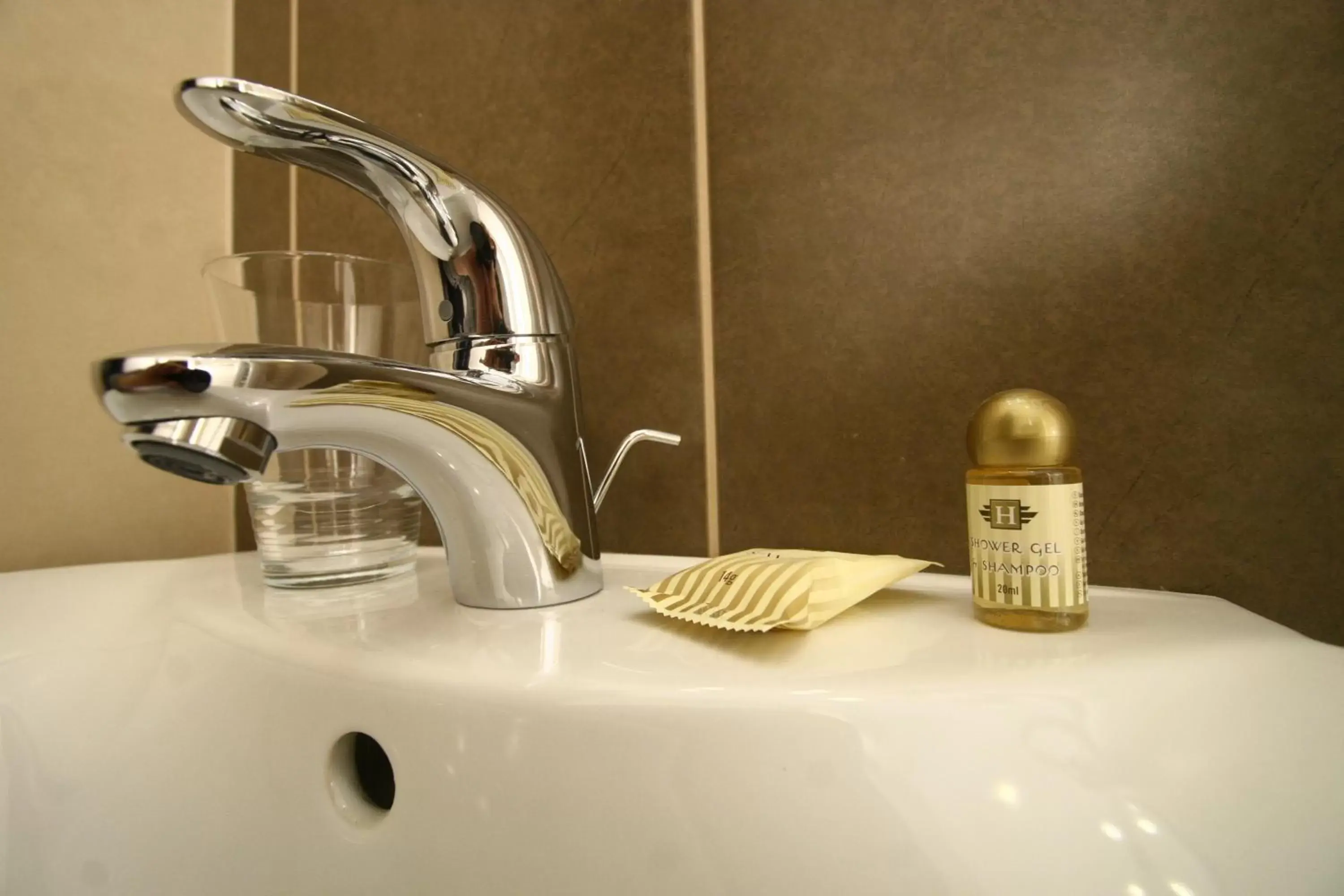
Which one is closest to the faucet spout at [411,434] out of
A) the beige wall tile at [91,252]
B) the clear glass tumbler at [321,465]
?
the clear glass tumbler at [321,465]

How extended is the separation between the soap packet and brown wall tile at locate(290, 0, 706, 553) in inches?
4.9

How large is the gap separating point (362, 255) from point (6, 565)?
34cm

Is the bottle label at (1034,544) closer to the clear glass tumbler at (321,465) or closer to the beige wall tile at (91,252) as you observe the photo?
the clear glass tumbler at (321,465)

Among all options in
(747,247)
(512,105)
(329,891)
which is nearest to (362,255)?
(512,105)

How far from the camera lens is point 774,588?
25 centimetres

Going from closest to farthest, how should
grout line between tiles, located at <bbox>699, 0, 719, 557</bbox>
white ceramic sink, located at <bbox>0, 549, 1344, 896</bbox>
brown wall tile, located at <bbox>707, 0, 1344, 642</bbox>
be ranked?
white ceramic sink, located at <bbox>0, 549, 1344, 896</bbox>, brown wall tile, located at <bbox>707, 0, 1344, 642</bbox>, grout line between tiles, located at <bbox>699, 0, 719, 557</bbox>

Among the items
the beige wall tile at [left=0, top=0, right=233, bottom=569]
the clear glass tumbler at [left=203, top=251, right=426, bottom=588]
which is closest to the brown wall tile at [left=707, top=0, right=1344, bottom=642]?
the clear glass tumbler at [left=203, top=251, right=426, bottom=588]

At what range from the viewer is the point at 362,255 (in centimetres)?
53

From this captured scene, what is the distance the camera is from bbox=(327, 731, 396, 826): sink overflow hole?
0.25m

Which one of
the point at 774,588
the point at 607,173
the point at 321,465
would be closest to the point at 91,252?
the point at 321,465

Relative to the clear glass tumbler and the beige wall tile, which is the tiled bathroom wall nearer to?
the clear glass tumbler

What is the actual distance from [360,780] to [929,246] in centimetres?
37

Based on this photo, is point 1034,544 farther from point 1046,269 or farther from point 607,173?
point 607,173

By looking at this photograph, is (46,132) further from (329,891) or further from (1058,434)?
(1058,434)
